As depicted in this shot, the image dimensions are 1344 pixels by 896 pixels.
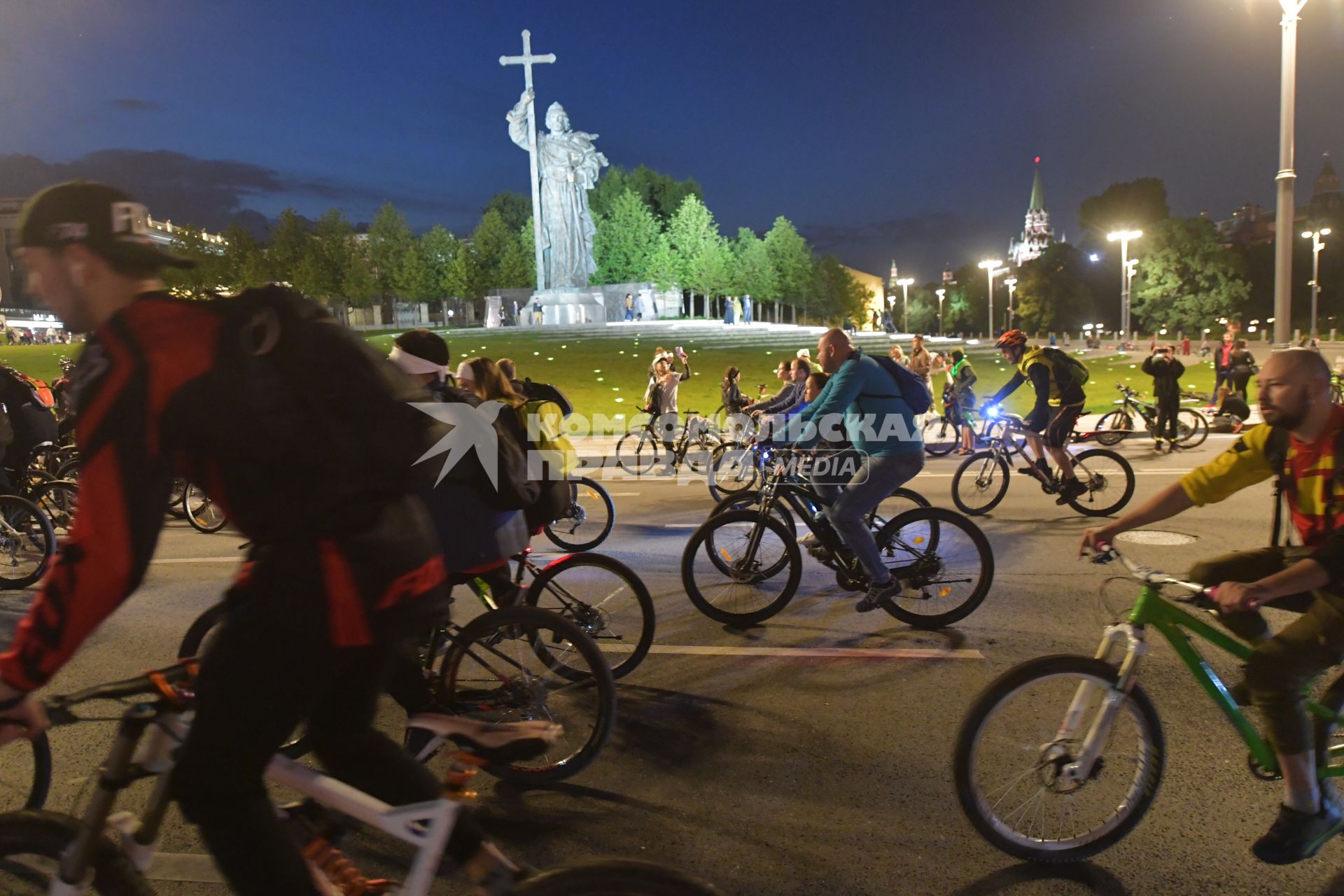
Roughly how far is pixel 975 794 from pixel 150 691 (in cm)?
265

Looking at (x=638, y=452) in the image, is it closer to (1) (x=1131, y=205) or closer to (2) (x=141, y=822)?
(2) (x=141, y=822)

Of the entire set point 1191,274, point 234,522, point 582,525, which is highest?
point 1191,274

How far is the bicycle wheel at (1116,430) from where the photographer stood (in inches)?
587

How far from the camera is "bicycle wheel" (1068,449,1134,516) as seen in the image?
31.7 feet

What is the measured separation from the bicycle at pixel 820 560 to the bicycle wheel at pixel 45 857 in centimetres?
435

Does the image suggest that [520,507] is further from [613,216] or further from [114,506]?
[613,216]

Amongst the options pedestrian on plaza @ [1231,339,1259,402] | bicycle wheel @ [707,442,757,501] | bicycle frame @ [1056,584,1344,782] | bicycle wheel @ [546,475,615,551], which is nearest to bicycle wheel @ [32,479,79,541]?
bicycle wheel @ [546,475,615,551]

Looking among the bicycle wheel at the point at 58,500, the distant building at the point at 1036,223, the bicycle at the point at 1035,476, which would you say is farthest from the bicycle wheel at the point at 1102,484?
the distant building at the point at 1036,223

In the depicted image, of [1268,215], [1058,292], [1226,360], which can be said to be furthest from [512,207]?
[1268,215]

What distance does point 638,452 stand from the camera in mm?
14977

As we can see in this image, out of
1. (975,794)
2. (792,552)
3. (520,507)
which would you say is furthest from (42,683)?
(792,552)

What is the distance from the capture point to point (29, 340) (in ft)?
218

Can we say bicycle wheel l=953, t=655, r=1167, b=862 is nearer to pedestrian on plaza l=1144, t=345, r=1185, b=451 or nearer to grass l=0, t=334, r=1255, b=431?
pedestrian on plaza l=1144, t=345, r=1185, b=451

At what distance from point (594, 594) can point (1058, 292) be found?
85411mm
